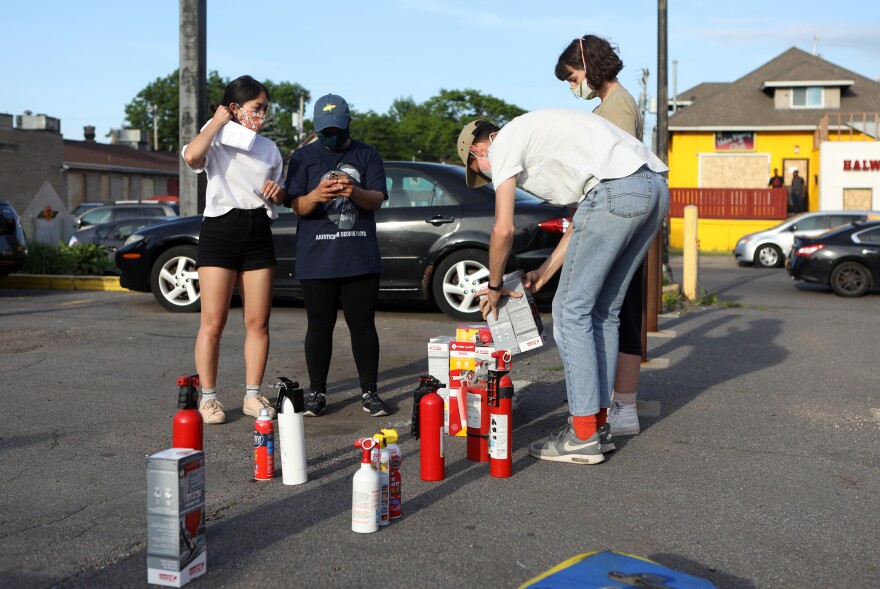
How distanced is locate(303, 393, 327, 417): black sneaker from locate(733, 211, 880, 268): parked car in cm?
2156

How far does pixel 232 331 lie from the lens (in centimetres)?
980

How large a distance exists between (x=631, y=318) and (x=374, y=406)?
1593mm

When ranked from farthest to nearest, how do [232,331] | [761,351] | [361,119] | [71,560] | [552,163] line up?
[361,119]
[232,331]
[761,351]
[552,163]
[71,560]

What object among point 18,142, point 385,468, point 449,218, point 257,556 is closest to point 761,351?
point 449,218

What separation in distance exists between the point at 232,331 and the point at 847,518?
670 cm

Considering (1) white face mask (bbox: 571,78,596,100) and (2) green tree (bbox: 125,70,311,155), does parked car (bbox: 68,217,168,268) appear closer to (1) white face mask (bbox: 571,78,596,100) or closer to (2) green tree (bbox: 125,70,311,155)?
(1) white face mask (bbox: 571,78,596,100)

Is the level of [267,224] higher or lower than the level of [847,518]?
higher

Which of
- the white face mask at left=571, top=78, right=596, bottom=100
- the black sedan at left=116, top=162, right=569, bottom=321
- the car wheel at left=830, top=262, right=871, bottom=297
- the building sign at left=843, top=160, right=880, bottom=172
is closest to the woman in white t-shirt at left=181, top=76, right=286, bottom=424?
the white face mask at left=571, top=78, right=596, bottom=100

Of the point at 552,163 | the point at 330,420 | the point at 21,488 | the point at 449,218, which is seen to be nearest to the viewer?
the point at 21,488

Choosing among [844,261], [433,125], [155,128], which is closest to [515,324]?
[844,261]

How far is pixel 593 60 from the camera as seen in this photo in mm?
5301

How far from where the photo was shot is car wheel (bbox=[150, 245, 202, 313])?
1138cm

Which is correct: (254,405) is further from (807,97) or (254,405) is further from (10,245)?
(807,97)

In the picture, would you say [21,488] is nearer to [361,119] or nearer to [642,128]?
[642,128]
